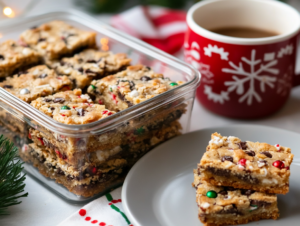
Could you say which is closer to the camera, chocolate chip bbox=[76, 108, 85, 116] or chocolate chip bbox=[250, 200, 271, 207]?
chocolate chip bbox=[250, 200, 271, 207]

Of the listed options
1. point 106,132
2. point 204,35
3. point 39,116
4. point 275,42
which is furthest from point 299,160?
point 39,116

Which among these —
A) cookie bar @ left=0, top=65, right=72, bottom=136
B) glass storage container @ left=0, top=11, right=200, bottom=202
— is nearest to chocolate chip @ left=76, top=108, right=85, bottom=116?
glass storage container @ left=0, top=11, right=200, bottom=202

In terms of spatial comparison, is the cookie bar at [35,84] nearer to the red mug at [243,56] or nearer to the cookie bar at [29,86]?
the cookie bar at [29,86]

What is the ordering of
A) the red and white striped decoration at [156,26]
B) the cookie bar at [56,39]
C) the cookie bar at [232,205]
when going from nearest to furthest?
the cookie bar at [232,205], the cookie bar at [56,39], the red and white striped decoration at [156,26]

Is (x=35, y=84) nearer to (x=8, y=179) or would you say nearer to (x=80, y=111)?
(x=80, y=111)

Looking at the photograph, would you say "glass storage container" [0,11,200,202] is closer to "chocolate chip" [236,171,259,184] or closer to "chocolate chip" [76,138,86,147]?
"chocolate chip" [76,138,86,147]

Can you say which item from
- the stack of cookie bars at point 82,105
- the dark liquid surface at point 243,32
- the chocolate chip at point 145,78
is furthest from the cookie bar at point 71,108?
the dark liquid surface at point 243,32

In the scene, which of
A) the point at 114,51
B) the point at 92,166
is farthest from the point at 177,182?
the point at 114,51

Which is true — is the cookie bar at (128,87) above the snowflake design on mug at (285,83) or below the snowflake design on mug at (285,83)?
above
